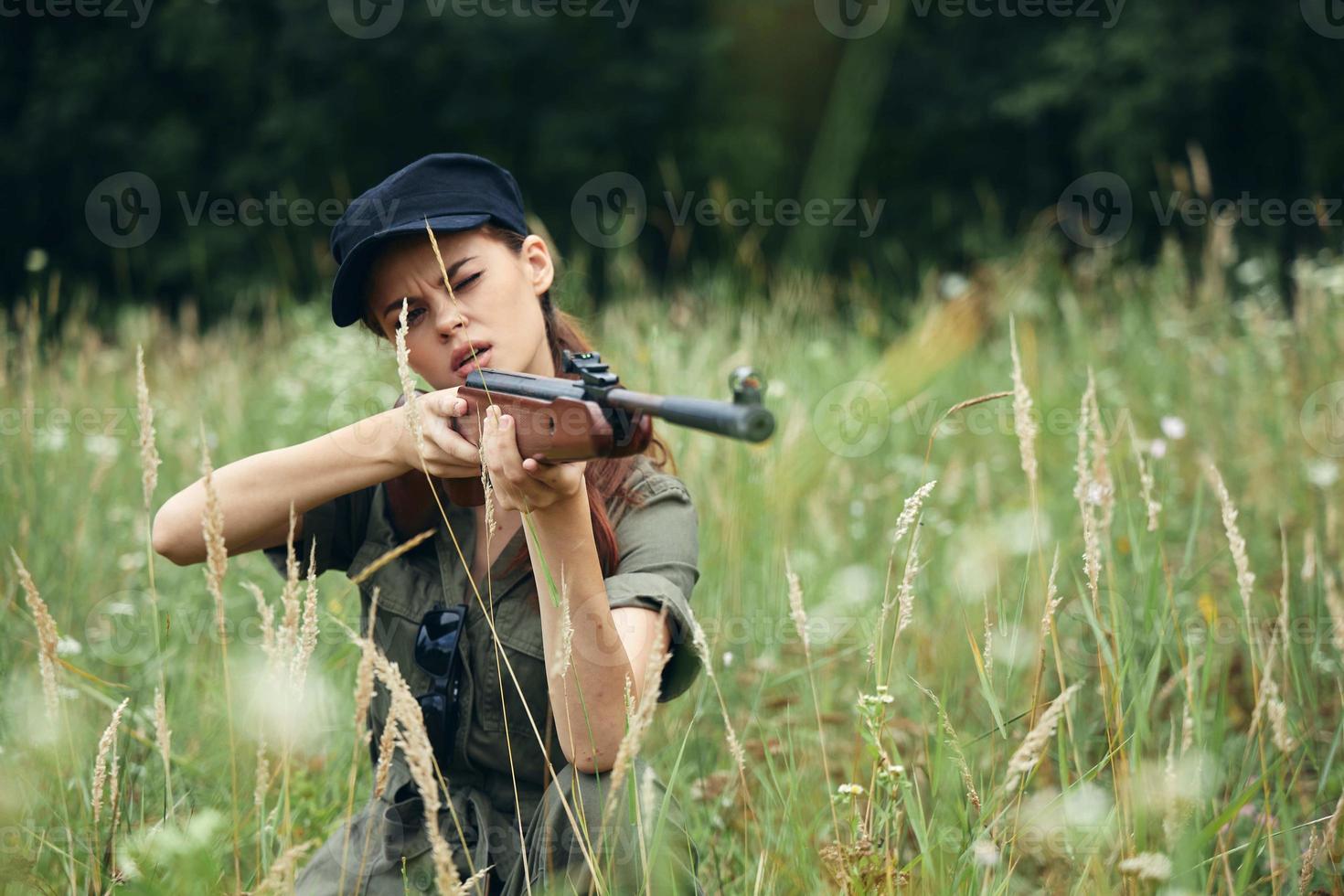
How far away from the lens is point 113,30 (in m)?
12.2

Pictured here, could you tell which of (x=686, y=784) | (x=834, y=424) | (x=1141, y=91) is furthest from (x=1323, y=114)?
(x=686, y=784)

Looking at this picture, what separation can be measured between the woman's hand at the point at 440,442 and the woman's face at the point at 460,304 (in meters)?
0.18

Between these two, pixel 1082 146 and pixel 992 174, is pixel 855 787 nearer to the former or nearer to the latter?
pixel 1082 146

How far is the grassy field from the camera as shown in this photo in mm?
1327

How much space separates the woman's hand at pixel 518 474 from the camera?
1284 millimetres

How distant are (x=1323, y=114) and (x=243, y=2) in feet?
37.2
